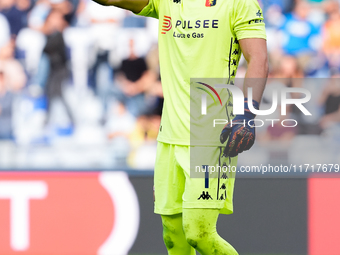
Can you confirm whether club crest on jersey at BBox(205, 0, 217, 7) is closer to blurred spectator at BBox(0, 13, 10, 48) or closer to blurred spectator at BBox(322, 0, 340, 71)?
blurred spectator at BBox(322, 0, 340, 71)

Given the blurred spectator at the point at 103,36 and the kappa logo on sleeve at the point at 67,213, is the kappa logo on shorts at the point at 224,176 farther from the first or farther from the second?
the blurred spectator at the point at 103,36

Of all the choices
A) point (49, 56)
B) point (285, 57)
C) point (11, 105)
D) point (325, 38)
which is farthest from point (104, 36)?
point (325, 38)

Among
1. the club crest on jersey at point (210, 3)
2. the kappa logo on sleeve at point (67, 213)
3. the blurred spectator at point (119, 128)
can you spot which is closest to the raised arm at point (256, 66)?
the club crest on jersey at point (210, 3)

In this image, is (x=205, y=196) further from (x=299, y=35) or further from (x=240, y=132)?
(x=299, y=35)

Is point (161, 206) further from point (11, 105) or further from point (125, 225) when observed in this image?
point (11, 105)

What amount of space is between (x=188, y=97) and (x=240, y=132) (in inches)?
14.3

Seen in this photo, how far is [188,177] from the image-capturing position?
8.54 ft

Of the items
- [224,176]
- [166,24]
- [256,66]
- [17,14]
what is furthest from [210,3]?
[17,14]

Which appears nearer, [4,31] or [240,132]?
[240,132]

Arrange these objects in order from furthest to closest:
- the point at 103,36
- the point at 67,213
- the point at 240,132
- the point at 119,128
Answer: the point at 103,36
the point at 119,128
the point at 67,213
the point at 240,132

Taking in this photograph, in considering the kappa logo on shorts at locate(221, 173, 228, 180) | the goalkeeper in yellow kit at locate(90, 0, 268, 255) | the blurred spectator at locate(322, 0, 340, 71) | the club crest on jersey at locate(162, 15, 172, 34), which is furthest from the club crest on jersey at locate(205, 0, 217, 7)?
the blurred spectator at locate(322, 0, 340, 71)

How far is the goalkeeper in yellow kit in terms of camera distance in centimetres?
258

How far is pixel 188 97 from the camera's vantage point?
2.70m

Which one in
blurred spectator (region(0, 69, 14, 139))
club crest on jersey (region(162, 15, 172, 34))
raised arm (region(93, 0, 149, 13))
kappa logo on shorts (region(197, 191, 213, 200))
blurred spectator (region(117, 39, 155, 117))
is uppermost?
raised arm (region(93, 0, 149, 13))
